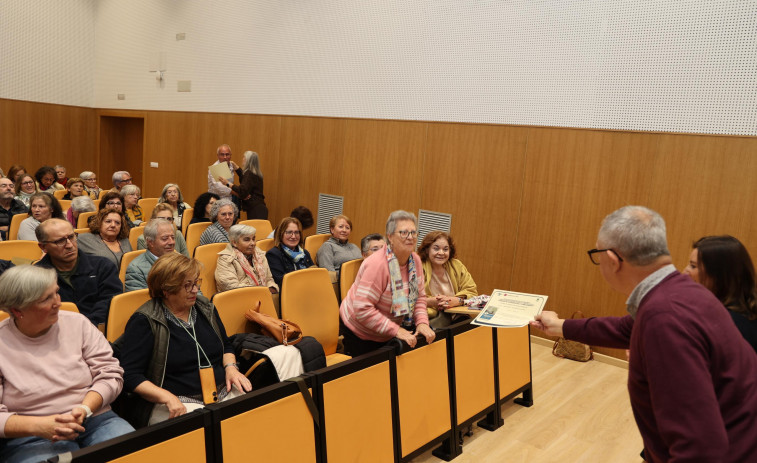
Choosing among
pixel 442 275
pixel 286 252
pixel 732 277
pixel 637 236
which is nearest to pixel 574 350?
pixel 442 275

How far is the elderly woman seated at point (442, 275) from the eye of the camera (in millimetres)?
4367

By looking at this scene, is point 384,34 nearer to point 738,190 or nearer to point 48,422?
point 738,190

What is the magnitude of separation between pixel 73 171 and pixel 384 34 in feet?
28.3

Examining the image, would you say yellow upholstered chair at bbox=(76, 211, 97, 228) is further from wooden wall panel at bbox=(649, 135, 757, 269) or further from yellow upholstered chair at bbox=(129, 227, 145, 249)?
wooden wall panel at bbox=(649, 135, 757, 269)

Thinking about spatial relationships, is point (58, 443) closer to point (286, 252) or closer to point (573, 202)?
point (286, 252)

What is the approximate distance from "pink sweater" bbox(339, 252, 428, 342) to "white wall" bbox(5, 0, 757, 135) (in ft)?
10.6

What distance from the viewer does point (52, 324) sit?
241 centimetres

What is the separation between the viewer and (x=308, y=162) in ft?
27.9

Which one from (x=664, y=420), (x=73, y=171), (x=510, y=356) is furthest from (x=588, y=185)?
(x=73, y=171)

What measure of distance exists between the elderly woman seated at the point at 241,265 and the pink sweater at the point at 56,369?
1884mm

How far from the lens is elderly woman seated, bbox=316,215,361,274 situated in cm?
545

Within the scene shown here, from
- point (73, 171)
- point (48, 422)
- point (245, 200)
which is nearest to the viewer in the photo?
point (48, 422)

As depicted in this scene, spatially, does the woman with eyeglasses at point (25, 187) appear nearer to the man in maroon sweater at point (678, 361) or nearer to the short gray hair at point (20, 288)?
the short gray hair at point (20, 288)

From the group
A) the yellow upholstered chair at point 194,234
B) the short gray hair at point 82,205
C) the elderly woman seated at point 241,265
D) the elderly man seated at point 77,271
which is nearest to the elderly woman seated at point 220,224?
the yellow upholstered chair at point 194,234
